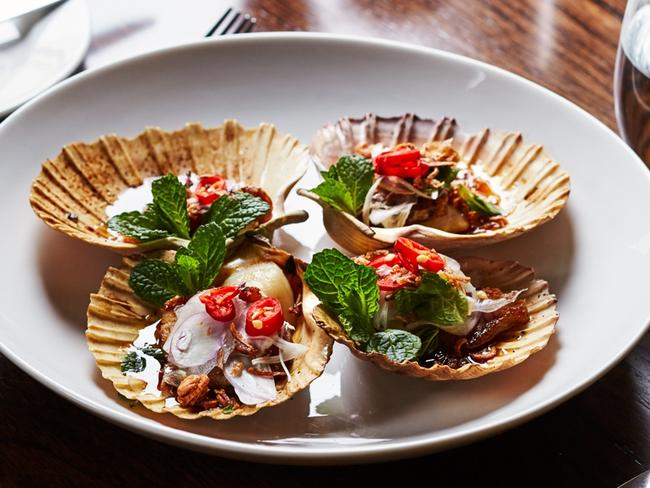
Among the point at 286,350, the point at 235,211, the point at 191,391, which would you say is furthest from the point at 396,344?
the point at 235,211

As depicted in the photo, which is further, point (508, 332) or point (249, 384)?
point (508, 332)

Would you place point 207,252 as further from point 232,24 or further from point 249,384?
point 232,24

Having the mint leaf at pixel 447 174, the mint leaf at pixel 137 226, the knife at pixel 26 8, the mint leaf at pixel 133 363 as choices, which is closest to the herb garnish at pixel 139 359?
the mint leaf at pixel 133 363

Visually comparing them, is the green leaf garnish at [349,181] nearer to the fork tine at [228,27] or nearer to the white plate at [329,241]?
the white plate at [329,241]

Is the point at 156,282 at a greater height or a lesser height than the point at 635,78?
lesser

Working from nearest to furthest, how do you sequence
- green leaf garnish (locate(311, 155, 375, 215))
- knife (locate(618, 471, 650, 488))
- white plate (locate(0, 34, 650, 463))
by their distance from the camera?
knife (locate(618, 471, 650, 488)), white plate (locate(0, 34, 650, 463)), green leaf garnish (locate(311, 155, 375, 215))

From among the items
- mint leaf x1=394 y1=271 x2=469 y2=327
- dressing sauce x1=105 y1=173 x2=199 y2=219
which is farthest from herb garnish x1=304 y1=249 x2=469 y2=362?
dressing sauce x1=105 y1=173 x2=199 y2=219

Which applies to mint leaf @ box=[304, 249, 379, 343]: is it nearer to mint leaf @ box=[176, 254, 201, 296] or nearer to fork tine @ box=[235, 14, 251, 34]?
mint leaf @ box=[176, 254, 201, 296]
